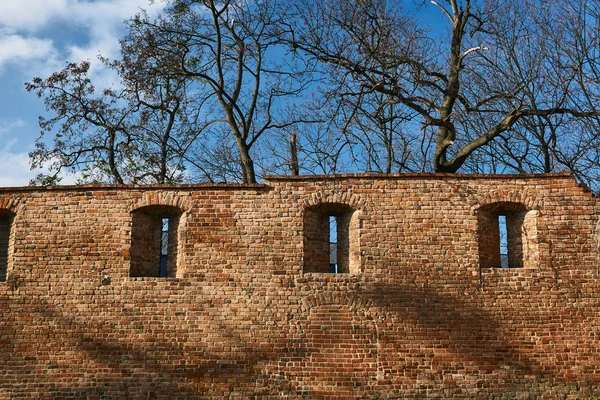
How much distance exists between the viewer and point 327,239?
1075 centimetres

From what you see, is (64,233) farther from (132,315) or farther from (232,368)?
(232,368)

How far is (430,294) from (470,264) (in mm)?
726

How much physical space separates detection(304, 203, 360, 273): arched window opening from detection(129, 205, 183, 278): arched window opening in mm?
1941

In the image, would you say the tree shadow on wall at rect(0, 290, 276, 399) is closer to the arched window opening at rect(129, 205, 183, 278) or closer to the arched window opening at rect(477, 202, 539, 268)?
the arched window opening at rect(129, 205, 183, 278)

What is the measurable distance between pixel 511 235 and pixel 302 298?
3250mm

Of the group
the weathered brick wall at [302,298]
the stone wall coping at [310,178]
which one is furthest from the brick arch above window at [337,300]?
the stone wall coping at [310,178]

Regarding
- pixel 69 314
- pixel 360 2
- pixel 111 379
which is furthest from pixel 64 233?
pixel 360 2

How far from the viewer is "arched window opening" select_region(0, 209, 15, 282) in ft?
35.7

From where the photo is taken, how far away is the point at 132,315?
1023 centimetres

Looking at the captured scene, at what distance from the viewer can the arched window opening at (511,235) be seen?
10406 millimetres

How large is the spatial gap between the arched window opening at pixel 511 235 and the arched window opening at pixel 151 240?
14.7 feet

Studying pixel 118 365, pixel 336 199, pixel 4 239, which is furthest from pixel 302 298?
pixel 4 239

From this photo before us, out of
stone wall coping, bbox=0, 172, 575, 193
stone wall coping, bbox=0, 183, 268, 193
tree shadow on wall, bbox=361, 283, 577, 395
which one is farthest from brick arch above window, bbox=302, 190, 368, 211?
tree shadow on wall, bbox=361, 283, 577, 395

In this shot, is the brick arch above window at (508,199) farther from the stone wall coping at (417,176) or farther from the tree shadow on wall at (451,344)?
the tree shadow on wall at (451,344)
